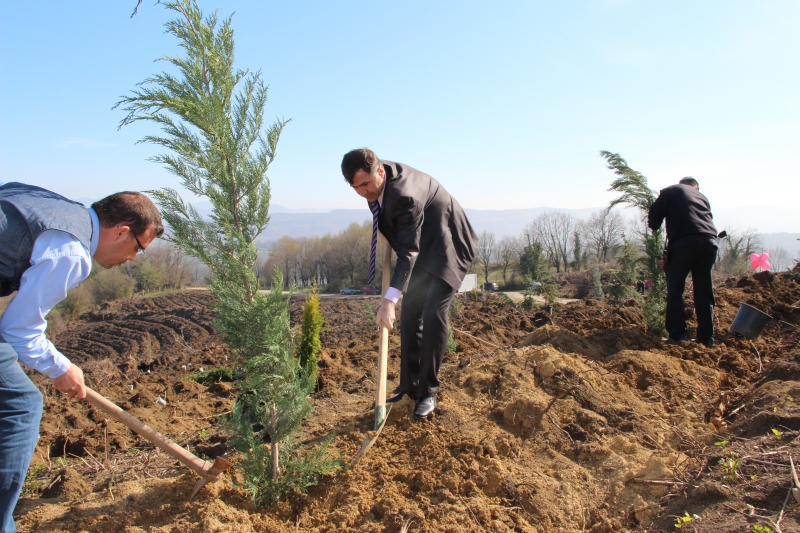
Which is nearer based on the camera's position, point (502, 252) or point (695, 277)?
point (695, 277)

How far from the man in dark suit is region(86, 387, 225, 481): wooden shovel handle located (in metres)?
1.30

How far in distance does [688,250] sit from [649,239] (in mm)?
802

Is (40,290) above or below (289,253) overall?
above

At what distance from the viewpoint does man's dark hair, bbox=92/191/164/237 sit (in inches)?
93.7

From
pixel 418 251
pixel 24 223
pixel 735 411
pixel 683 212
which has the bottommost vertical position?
pixel 735 411

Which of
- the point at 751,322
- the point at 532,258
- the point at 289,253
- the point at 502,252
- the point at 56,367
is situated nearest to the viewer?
the point at 56,367

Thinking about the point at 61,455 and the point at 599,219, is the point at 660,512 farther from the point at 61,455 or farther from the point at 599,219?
the point at 599,219

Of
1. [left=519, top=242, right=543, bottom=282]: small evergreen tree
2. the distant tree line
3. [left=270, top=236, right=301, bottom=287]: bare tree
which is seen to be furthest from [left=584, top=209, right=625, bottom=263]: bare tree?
[left=270, top=236, right=301, bottom=287]: bare tree

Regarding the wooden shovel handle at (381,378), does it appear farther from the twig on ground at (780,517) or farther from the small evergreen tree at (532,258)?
the small evergreen tree at (532,258)

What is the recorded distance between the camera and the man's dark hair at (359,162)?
319 centimetres

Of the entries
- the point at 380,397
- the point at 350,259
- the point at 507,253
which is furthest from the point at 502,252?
the point at 380,397

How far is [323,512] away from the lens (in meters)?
2.79

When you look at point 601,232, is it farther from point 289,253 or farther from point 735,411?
point 735,411

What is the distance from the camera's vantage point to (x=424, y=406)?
3664mm
